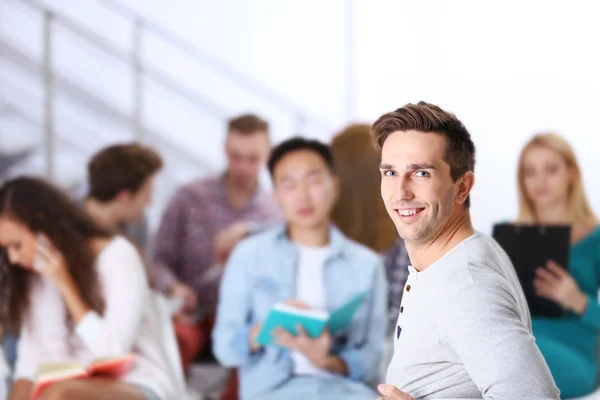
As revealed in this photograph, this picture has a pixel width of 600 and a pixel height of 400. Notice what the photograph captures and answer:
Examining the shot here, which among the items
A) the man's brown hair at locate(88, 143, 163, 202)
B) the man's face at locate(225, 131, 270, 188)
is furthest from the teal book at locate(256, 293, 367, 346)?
the man's face at locate(225, 131, 270, 188)

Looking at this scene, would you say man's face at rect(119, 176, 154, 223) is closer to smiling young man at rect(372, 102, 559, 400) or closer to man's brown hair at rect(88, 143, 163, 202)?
man's brown hair at rect(88, 143, 163, 202)

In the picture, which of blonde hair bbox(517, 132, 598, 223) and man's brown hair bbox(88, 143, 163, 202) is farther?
man's brown hair bbox(88, 143, 163, 202)

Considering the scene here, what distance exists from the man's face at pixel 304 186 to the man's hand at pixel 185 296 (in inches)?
44.6

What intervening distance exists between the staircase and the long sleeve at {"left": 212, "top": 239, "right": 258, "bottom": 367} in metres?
1.39

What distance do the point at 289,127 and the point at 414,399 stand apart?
3.29m

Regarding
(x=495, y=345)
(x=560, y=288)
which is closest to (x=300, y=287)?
(x=560, y=288)

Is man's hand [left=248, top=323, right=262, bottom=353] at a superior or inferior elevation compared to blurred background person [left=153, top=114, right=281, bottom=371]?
inferior

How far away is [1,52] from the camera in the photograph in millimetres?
3988

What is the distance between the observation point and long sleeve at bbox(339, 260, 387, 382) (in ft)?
8.70

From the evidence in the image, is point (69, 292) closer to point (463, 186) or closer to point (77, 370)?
point (77, 370)

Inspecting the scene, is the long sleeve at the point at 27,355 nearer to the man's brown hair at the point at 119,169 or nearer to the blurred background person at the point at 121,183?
the blurred background person at the point at 121,183

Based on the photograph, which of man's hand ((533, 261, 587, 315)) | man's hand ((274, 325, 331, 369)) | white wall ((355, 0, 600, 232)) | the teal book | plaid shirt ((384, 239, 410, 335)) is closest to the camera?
the teal book

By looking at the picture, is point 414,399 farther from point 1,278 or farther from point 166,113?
point 166,113

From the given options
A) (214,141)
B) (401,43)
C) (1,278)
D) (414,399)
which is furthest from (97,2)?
(414,399)
